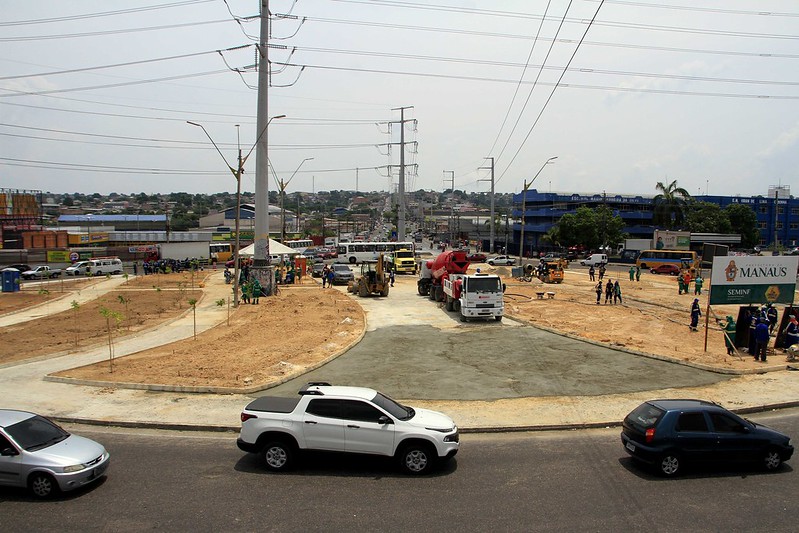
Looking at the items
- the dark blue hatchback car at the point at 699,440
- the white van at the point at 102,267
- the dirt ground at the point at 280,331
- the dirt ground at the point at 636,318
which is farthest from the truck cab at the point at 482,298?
the white van at the point at 102,267

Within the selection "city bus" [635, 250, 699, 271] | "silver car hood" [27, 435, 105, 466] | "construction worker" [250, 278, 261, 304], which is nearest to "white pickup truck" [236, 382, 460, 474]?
"silver car hood" [27, 435, 105, 466]

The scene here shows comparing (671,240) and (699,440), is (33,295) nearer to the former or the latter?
(699,440)

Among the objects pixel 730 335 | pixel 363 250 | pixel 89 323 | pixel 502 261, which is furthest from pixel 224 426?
pixel 502 261

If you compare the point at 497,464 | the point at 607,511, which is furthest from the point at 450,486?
the point at 607,511

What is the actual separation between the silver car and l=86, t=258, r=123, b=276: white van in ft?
188

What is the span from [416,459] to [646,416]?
4.60 meters

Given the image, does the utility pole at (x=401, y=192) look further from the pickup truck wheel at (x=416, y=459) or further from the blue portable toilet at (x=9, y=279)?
the pickup truck wheel at (x=416, y=459)

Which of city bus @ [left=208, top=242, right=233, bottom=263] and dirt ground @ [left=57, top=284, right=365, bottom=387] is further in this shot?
city bus @ [left=208, top=242, right=233, bottom=263]

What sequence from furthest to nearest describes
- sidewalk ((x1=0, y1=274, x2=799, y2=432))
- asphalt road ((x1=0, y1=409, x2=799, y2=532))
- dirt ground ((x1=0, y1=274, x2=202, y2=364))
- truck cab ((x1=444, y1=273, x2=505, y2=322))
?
truck cab ((x1=444, y1=273, x2=505, y2=322)), dirt ground ((x1=0, y1=274, x2=202, y2=364)), sidewalk ((x1=0, y1=274, x2=799, y2=432)), asphalt road ((x1=0, y1=409, x2=799, y2=532))

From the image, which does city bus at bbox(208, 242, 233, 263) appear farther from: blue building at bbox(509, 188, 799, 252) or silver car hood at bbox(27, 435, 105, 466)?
silver car hood at bbox(27, 435, 105, 466)

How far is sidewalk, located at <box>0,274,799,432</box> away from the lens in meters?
14.2

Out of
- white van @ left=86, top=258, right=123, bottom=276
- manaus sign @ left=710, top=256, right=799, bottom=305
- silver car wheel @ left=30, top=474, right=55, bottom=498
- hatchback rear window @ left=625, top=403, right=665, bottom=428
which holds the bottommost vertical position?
white van @ left=86, top=258, right=123, bottom=276

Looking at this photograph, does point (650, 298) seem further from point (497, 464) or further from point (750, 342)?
point (497, 464)

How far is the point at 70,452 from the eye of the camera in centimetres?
995
